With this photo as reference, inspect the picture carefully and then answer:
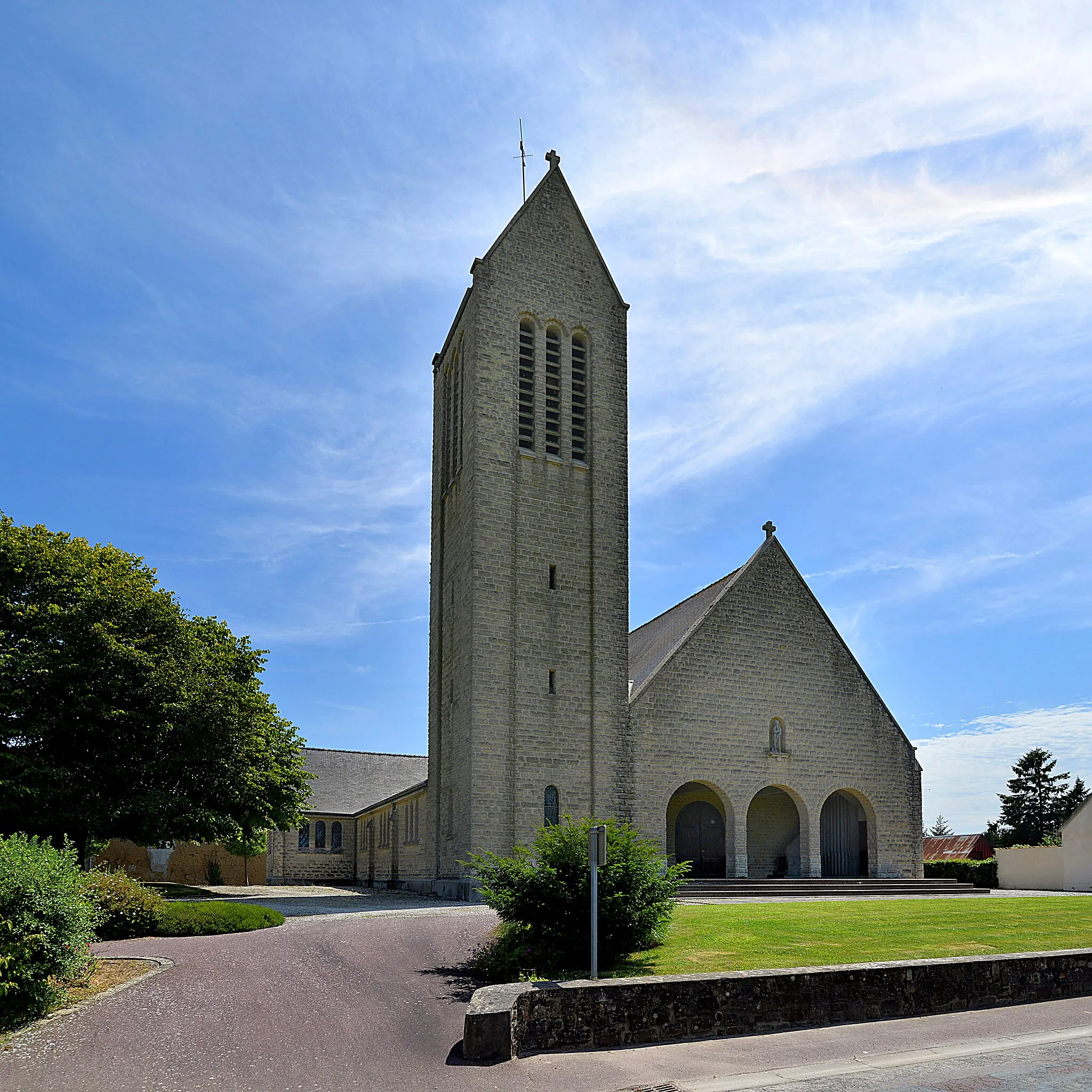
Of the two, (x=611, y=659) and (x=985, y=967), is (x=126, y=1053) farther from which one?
(x=611, y=659)

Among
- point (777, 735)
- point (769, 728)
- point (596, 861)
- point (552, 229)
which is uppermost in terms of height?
point (552, 229)

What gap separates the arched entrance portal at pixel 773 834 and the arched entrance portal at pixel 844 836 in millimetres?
1188

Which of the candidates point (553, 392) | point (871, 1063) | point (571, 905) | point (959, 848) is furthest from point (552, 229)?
point (959, 848)

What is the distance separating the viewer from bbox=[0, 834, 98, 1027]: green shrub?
11812mm

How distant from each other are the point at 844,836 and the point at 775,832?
2769 millimetres

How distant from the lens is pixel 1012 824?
70625mm

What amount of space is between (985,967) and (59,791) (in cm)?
2087

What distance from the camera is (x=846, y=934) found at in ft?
55.2

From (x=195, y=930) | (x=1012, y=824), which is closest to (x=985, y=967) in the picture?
(x=195, y=930)

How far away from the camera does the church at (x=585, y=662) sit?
3072cm

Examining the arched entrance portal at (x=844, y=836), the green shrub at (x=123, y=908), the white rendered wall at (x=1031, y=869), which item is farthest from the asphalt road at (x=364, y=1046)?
the white rendered wall at (x=1031, y=869)

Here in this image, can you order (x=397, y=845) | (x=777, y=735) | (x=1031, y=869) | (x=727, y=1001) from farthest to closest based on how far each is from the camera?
(x=397, y=845), (x=1031, y=869), (x=777, y=735), (x=727, y=1001)

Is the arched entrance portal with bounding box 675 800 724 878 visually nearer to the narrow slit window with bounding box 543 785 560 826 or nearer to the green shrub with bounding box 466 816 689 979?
the narrow slit window with bounding box 543 785 560 826

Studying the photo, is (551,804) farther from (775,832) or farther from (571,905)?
(571,905)
